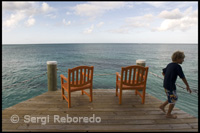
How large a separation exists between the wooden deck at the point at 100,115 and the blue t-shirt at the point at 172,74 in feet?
2.43

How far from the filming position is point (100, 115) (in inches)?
113

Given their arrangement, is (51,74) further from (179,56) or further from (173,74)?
(179,56)

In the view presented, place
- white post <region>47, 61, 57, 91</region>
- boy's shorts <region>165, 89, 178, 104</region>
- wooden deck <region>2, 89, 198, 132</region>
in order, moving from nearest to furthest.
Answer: wooden deck <region>2, 89, 198, 132</region>
boy's shorts <region>165, 89, 178, 104</region>
white post <region>47, 61, 57, 91</region>

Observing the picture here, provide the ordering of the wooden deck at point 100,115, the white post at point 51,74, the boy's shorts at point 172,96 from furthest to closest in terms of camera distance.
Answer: the white post at point 51,74 < the boy's shorts at point 172,96 < the wooden deck at point 100,115

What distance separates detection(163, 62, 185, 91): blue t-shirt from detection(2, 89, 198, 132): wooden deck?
0.74 metres

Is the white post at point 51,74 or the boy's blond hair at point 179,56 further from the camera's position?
the white post at point 51,74

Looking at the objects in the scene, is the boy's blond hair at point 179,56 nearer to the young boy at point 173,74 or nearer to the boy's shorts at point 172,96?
the young boy at point 173,74

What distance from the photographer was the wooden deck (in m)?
2.42

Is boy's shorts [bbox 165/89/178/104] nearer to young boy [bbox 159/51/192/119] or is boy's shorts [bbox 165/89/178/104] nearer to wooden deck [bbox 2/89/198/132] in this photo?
young boy [bbox 159/51/192/119]

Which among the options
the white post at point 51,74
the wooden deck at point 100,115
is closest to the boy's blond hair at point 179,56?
the wooden deck at point 100,115

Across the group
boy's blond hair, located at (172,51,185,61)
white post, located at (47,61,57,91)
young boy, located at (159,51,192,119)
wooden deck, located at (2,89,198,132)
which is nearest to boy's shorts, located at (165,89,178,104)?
young boy, located at (159,51,192,119)

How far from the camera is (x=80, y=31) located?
7538 centimetres

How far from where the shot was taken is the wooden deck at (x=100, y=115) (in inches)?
95.1

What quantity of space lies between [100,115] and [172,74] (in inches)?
66.7
